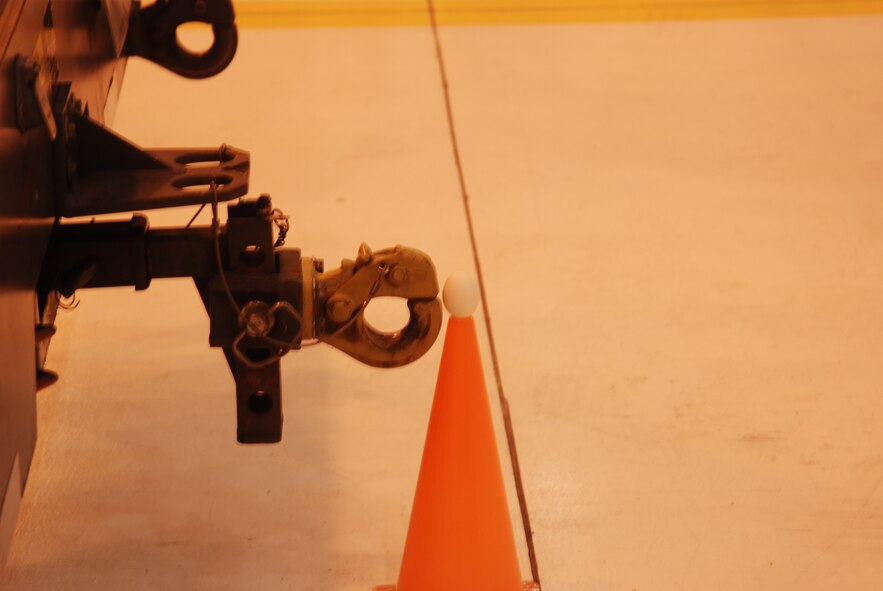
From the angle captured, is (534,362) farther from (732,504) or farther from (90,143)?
(90,143)

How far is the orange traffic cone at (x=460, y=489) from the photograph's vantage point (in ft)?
5.05

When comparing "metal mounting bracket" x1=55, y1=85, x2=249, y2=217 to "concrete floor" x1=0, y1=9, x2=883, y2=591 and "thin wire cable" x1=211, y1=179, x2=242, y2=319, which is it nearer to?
"thin wire cable" x1=211, y1=179, x2=242, y2=319

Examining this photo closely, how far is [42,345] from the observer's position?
1.38m

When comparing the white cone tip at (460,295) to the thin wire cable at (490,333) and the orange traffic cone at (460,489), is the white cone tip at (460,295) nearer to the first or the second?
the orange traffic cone at (460,489)

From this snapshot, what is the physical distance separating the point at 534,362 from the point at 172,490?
0.78m

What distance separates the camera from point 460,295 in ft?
4.94

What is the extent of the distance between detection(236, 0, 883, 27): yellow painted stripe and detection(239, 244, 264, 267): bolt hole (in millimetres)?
2560

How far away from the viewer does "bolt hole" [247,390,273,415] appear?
1.60 m

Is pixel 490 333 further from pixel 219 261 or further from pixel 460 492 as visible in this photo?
pixel 219 261

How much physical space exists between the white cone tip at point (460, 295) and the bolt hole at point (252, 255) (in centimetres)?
26

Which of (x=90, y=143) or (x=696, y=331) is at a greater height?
(x=90, y=143)

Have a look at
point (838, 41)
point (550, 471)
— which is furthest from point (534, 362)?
point (838, 41)

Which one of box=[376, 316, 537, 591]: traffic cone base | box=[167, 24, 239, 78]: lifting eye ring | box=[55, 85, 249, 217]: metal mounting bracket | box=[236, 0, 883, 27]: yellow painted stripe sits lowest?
box=[376, 316, 537, 591]: traffic cone base

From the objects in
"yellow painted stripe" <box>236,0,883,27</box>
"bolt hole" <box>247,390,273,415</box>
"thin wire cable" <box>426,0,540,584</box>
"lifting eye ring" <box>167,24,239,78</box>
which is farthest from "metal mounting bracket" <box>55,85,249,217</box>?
"yellow painted stripe" <box>236,0,883,27</box>
